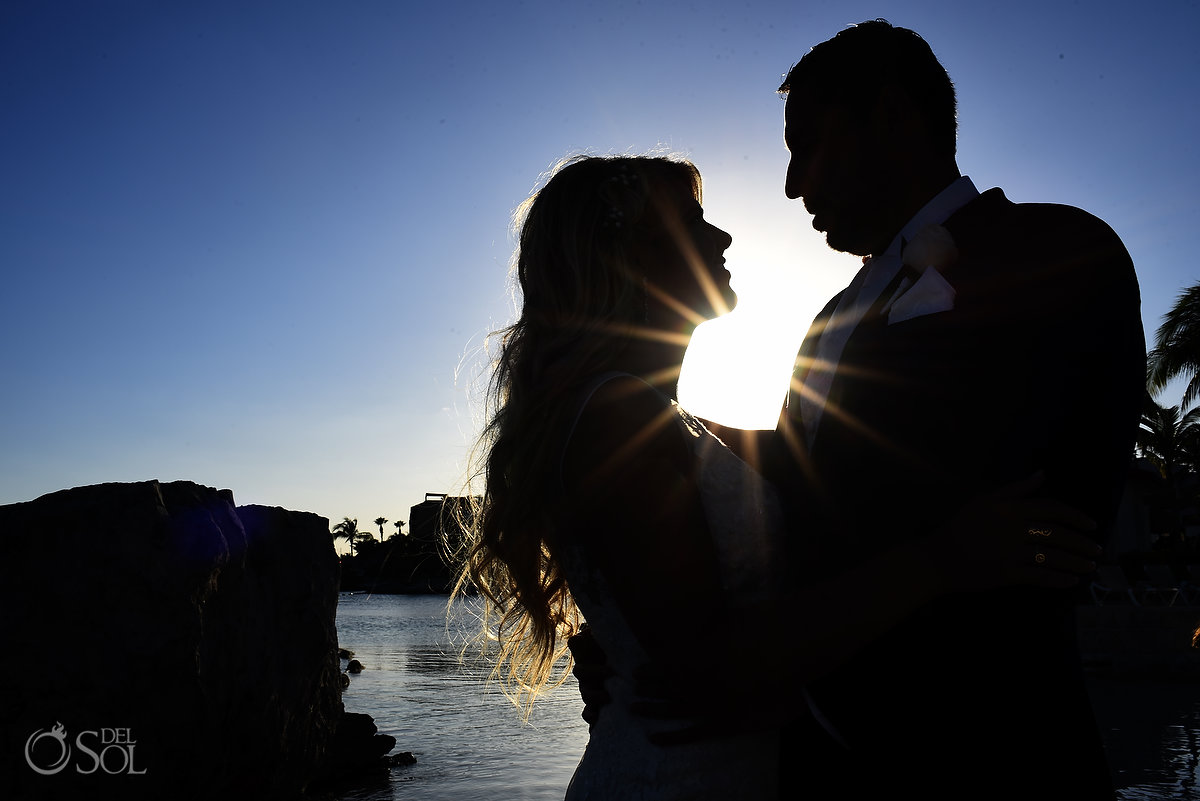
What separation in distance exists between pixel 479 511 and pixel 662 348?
664mm

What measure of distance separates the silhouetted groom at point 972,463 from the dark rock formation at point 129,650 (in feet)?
19.8

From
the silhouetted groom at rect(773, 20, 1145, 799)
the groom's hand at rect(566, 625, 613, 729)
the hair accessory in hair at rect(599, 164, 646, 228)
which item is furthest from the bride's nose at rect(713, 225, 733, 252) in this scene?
the groom's hand at rect(566, 625, 613, 729)

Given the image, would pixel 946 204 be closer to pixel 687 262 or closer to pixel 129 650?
pixel 687 262

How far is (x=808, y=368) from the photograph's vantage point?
78.9 inches

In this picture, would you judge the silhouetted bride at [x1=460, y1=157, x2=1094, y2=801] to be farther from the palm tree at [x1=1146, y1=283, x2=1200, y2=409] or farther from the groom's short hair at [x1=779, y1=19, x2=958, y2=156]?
the palm tree at [x1=1146, y1=283, x2=1200, y2=409]

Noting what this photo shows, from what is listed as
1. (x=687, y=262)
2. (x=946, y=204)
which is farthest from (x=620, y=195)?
(x=946, y=204)

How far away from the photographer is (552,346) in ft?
6.07

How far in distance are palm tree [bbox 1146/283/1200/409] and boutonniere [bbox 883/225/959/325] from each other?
2236 centimetres

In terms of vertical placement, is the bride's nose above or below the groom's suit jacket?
above

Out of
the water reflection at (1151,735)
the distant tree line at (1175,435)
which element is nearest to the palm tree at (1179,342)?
the distant tree line at (1175,435)

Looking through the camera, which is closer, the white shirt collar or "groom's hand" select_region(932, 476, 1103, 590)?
"groom's hand" select_region(932, 476, 1103, 590)

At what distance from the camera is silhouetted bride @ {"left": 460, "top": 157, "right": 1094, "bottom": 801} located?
1400 millimetres

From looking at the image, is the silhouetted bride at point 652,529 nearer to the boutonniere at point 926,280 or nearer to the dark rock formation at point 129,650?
the boutonniere at point 926,280

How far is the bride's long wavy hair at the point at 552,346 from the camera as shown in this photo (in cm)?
176
